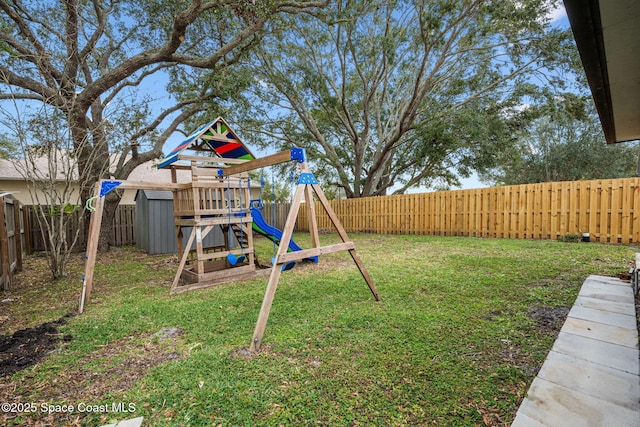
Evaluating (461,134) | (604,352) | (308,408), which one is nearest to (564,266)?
(604,352)

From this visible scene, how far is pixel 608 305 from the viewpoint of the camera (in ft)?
10.1

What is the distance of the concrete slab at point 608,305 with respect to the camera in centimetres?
Result: 294

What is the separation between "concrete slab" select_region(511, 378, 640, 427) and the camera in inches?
59.6

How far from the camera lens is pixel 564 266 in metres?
4.84

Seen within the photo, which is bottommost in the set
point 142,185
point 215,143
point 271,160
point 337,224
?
point 337,224

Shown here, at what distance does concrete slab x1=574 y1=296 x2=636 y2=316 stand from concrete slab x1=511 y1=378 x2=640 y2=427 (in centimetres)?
192

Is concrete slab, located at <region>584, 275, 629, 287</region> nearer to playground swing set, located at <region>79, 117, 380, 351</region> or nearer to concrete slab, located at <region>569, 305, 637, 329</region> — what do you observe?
concrete slab, located at <region>569, 305, 637, 329</region>

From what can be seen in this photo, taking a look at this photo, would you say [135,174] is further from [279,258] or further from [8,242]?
[279,258]

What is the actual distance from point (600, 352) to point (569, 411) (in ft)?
3.18

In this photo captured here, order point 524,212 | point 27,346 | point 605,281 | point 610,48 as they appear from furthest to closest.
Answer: point 524,212, point 605,281, point 27,346, point 610,48

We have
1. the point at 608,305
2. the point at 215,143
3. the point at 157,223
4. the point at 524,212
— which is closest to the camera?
the point at 608,305

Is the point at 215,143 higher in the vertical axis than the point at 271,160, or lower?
higher

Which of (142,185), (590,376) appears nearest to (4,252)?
(142,185)

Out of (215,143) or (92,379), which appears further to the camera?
(215,143)
